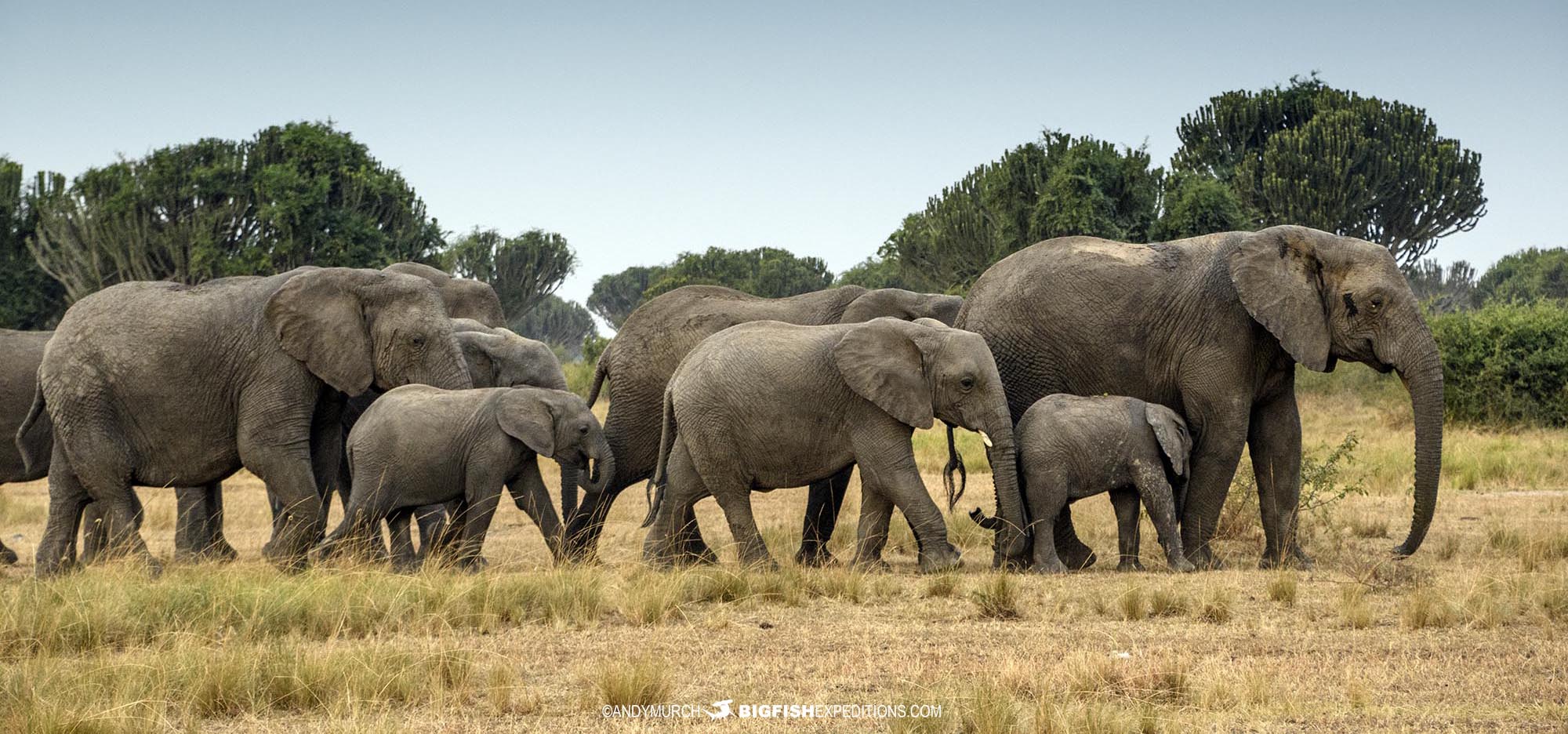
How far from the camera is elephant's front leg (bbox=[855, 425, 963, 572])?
1146 cm

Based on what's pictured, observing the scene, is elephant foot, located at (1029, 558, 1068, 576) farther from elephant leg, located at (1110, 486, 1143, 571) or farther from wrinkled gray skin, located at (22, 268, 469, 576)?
wrinkled gray skin, located at (22, 268, 469, 576)

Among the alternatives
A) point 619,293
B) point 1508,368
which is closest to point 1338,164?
point 1508,368

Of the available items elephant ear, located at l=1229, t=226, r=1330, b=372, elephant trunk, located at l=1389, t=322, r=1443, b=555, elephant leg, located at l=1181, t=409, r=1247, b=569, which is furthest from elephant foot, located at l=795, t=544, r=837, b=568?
elephant trunk, located at l=1389, t=322, r=1443, b=555

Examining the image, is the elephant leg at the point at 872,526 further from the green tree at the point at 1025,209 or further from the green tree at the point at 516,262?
the green tree at the point at 516,262

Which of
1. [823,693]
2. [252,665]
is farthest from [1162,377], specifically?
[252,665]

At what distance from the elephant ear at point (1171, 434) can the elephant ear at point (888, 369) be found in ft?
5.26

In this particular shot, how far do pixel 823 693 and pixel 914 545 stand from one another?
266 inches

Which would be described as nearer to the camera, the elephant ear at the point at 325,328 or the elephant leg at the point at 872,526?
the elephant leg at the point at 872,526

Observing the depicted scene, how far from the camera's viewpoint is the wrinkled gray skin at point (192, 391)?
12.1 metres

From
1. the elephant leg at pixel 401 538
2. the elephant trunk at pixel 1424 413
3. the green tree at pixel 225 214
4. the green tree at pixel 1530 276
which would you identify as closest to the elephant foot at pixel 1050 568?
the elephant trunk at pixel 1424 413

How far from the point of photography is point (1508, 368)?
28141 millimetres

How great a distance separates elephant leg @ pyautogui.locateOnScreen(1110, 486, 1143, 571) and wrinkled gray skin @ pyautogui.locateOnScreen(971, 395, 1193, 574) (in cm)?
13

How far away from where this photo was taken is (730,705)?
6.99 metres

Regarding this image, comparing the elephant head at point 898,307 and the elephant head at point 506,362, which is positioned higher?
the elephant head at point 898,307
